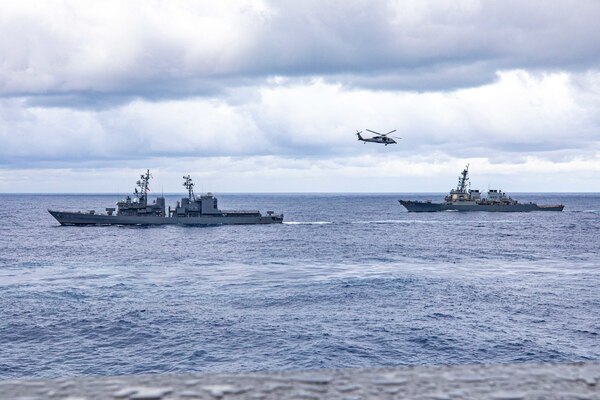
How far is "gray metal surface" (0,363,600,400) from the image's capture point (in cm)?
672

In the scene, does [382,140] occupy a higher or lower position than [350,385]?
higher

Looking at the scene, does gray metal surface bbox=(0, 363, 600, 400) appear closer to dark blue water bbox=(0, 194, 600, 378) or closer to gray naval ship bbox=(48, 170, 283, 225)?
dark blue water bbox=(0, 194, 600, 378)

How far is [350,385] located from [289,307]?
38.9 meters

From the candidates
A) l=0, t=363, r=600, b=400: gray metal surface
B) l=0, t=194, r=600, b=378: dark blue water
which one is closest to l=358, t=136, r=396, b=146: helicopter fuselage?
l=0, t=194, r=600, b=378: dark blue water

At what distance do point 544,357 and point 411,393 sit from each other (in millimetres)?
29657

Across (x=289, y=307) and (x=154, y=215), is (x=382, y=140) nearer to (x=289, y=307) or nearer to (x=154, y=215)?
(x=289, y=307)

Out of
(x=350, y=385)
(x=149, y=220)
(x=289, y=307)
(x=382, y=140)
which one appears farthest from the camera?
(x=149, y=220)

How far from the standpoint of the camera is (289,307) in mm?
45375

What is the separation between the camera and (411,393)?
22.2 feet

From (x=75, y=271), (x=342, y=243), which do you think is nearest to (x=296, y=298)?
(x=75, y=271)

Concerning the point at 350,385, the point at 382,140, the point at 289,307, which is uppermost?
the point at 382,140

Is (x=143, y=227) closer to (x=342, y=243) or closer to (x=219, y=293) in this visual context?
(x=342, y=243)

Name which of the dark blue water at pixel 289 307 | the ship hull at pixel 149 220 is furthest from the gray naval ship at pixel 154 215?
the dark blue water at pixel 289 307

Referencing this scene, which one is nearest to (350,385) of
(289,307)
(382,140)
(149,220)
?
(289,307)
